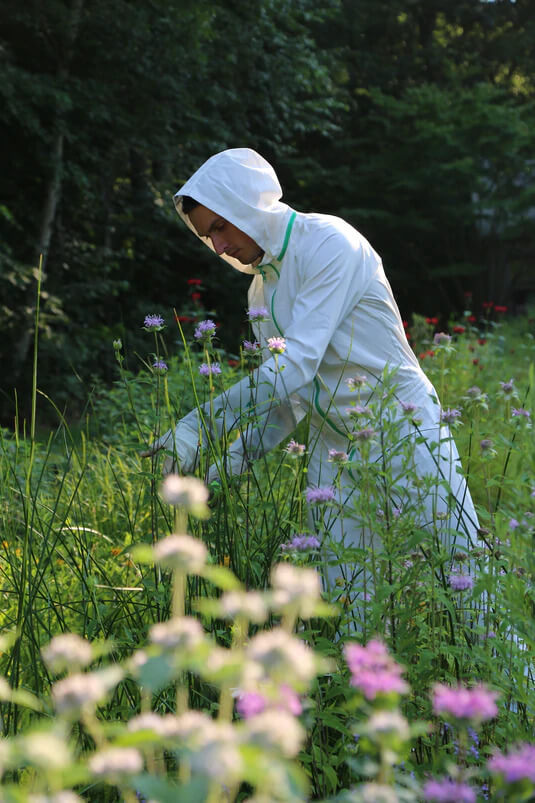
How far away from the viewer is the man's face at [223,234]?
2.66 m

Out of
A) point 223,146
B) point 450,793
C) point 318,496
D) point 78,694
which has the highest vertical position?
point 223,146

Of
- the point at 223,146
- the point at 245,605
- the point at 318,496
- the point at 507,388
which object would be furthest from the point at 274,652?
the point at 223,146

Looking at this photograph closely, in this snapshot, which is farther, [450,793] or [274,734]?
[450,793]

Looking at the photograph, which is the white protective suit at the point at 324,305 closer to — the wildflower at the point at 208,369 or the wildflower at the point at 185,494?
the wildflower at the point at 208,369

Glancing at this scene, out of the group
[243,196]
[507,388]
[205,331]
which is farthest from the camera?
[243,196]

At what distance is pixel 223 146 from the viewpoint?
1153cm

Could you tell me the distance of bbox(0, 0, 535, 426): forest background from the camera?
372 inches

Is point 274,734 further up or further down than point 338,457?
further up

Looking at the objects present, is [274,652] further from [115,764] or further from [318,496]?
[318,496]

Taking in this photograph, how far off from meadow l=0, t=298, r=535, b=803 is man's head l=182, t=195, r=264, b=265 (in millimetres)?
615

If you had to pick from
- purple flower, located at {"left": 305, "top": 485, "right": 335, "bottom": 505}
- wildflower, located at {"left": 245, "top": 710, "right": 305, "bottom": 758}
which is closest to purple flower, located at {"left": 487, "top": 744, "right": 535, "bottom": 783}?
wildflower, located at {"left": 245, "top": 710, "right": 305, "bottom": 758}

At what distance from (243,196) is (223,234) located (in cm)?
18

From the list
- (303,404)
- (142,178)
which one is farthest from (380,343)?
(142,178)

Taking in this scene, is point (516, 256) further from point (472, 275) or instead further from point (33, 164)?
point (33, 164)
